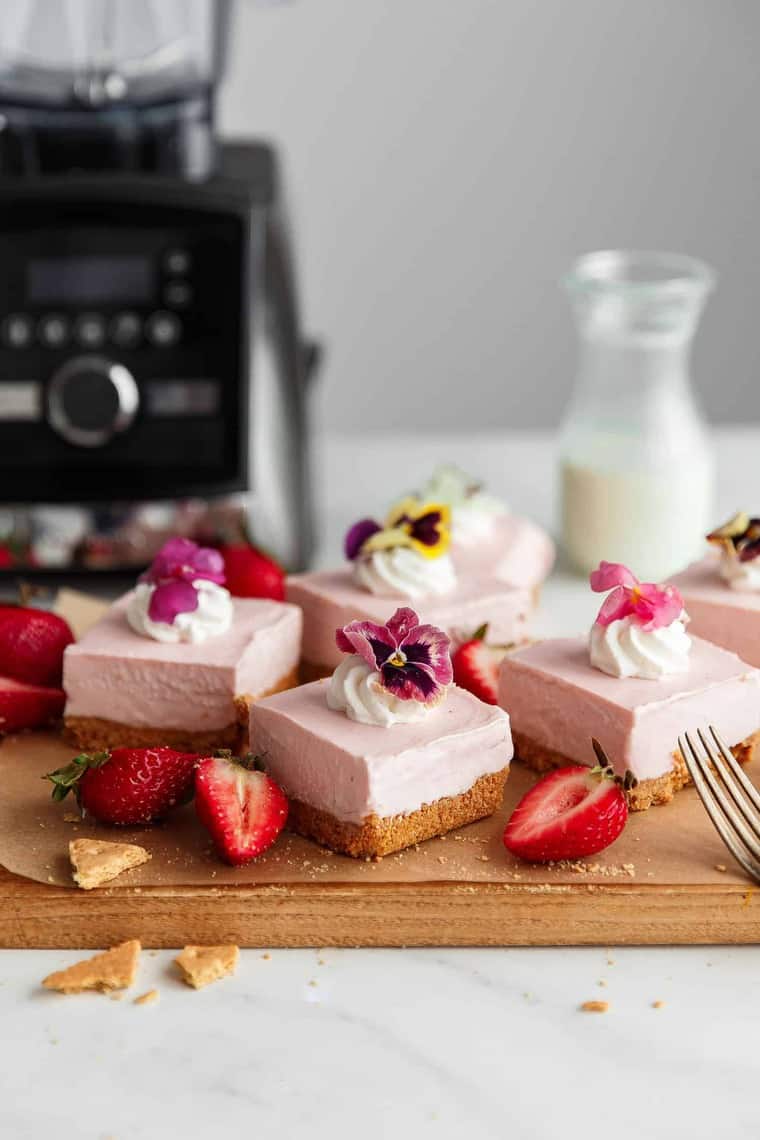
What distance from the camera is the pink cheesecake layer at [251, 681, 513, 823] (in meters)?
→ 1.40

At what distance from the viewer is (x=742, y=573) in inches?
70.8

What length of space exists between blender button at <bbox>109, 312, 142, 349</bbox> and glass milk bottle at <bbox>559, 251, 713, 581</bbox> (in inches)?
25.4

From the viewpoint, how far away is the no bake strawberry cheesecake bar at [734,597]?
177 centimetres

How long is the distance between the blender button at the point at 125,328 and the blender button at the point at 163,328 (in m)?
0.02

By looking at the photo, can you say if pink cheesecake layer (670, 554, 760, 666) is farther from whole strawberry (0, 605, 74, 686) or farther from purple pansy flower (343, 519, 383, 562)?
whole strawberry (0, 605, 74, 686)

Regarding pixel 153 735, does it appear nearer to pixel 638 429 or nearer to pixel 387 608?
pixel 387 608

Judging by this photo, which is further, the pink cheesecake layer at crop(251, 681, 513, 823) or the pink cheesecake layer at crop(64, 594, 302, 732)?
the pink cheesecake layer at crop(64, 594, 302, 732)

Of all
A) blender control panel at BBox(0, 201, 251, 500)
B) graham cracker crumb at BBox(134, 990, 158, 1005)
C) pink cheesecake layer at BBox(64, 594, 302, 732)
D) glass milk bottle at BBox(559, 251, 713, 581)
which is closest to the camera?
graham cracker crumb at BBox(134, 990, 158, 1005)

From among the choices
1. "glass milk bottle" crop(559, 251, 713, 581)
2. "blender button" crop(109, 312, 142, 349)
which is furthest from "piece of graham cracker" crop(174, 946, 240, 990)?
"glass milk bottle" crop(559, 251, 713, 581)

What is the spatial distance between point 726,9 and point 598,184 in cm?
48

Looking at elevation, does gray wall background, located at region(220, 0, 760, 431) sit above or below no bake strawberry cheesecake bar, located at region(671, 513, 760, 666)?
above

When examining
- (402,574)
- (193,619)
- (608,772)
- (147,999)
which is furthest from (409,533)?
(147,999)

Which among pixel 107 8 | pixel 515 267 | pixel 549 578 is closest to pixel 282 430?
pixel 549 578

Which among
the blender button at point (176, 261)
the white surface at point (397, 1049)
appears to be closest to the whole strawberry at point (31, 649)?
the white surface at point (397, 1049)
